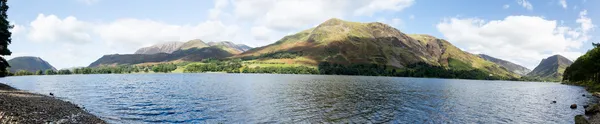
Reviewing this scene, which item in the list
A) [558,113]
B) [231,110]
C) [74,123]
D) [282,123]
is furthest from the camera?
[558,113]

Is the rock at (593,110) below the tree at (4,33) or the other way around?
below

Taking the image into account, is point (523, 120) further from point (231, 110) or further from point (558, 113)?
point (231, 110)

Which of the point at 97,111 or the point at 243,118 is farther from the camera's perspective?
the point at 97,111

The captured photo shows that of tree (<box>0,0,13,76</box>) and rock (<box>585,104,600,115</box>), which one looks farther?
tree (<box>0,0,13,76</box>)

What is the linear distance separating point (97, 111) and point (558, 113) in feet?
223

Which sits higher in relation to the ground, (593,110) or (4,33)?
(4,33)

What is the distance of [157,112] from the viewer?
39.2 metres

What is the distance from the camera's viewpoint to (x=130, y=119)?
3397cm

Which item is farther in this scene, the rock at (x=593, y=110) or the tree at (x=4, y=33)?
the tree at (x=4, y=33)

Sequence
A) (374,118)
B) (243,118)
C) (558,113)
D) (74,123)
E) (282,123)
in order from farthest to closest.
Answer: (558,113) < (374,118) < (243,118) < (282,123) < (74,123)

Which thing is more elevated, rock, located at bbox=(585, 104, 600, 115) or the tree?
the tree

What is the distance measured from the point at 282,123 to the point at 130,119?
1718cm

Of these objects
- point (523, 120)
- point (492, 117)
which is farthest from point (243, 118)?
point (523, 120)

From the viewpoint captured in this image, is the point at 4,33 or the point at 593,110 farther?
the point at 4,33
